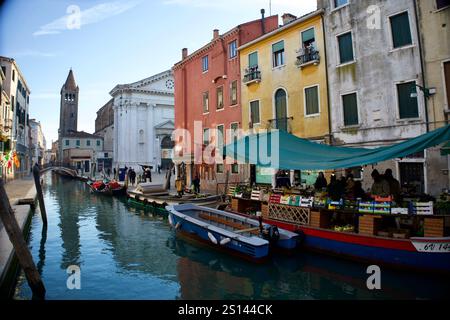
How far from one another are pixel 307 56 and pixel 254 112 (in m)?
4.47

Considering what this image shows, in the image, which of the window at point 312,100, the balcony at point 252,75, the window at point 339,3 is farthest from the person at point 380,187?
the balcony at point 252,75

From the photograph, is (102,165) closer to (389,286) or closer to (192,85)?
(192,85)

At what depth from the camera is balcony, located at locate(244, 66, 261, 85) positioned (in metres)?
17.5

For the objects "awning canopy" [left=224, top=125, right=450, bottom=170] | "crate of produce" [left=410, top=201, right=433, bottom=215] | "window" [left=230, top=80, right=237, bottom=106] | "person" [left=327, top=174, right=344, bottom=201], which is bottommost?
"crate of produce" [left=410, top=201, right=433, bottom=215]

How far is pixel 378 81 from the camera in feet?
40.8

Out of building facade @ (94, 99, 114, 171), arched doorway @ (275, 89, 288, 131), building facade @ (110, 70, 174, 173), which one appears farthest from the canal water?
building facade @ (94, 99, 114, 171)

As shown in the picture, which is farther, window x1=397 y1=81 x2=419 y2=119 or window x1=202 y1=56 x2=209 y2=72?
window x1=202 y1=56 x2=209 y2=72

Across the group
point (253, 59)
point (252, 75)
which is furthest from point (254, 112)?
point (253, 59)

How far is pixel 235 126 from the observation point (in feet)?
63.3

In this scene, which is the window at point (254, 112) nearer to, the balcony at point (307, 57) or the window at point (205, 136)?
the balcony at point (307, 57)

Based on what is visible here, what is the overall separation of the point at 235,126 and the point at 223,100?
2.33 metres

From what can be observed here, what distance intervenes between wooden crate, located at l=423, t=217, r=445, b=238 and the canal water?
968 millimetres

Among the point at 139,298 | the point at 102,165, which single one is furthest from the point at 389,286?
the point at 102,165

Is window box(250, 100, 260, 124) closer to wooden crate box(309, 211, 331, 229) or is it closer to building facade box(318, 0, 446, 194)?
building facade box(318, 0, 446, 194)
